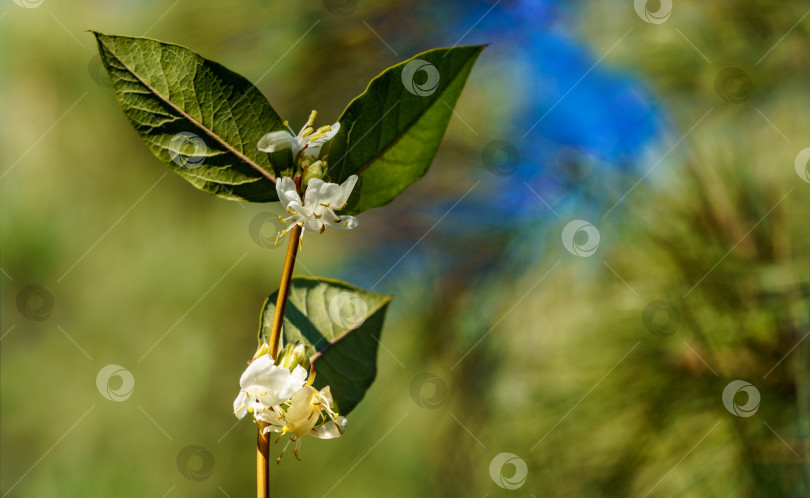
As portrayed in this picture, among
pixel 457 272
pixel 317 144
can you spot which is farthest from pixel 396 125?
pixel 457 272

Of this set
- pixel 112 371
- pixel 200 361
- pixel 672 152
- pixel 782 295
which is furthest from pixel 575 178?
pixel 112 371

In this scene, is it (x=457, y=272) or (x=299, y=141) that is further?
(x=457, y=272)

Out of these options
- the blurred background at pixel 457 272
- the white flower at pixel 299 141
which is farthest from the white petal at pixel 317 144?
the blurred background at pixel 457 272

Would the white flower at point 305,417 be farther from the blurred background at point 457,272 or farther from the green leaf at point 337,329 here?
the blurred background at point 457,272

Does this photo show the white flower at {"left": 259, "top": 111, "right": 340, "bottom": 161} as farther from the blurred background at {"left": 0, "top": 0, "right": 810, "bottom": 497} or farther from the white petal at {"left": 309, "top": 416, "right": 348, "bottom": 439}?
the blurred background at {"left": 0, "top": 0, "right": 810, "bottom": 497}

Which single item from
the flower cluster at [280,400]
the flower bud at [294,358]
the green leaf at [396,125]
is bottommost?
the flower cluster at [280,400]

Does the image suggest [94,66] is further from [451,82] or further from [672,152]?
[451,82]

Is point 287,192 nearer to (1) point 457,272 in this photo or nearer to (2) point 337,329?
(2) point 337,329
